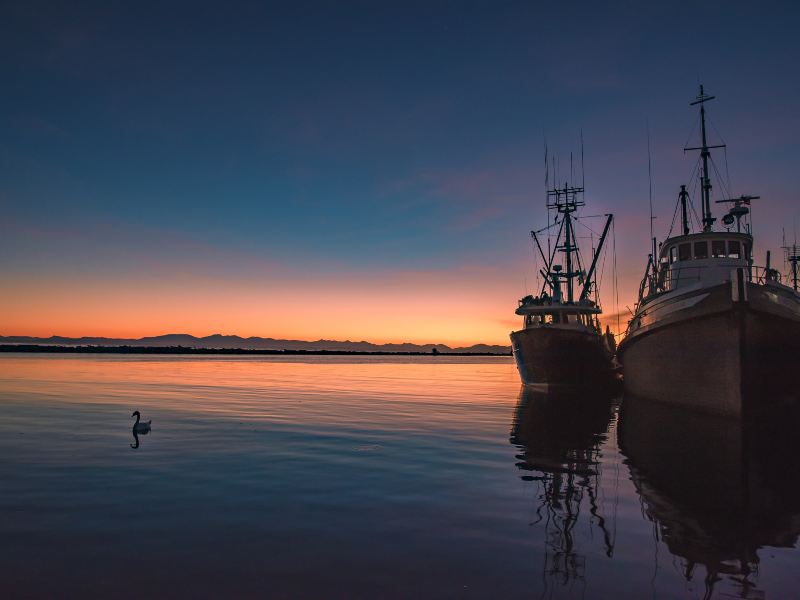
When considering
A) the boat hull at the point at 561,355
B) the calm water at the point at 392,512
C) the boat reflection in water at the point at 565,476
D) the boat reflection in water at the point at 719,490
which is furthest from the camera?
the boat hull at the point at 561,355

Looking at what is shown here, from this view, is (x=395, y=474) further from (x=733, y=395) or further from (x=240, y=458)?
(x=733, y=395)

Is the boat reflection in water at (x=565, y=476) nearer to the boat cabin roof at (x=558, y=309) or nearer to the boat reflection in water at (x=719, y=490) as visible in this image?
the boat reflection in water at (x=719, y=490)

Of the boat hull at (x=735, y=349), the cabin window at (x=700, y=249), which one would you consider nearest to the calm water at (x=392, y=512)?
the boat hull at (x=735, y=349)

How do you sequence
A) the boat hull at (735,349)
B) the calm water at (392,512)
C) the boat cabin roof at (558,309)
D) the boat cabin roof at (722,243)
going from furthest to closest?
the boat cabin roof at (558,309), the boat cabin roof at (722,243), the boat hull at (735,349), the calm water at (392,512)

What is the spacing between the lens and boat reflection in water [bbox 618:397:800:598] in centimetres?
820

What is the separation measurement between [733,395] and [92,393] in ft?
125

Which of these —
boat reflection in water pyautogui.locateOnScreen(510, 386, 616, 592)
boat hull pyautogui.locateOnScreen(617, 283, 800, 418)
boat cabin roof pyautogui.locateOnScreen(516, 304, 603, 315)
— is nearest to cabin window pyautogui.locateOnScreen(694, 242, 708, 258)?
boat hull pyautogui.locateOnScreen(617, 283, 800, 418)

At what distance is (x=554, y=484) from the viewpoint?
12.5 m

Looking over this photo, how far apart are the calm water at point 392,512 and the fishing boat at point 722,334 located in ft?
10.4

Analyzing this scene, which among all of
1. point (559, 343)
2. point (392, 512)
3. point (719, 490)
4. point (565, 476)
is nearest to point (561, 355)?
point (559, 343)

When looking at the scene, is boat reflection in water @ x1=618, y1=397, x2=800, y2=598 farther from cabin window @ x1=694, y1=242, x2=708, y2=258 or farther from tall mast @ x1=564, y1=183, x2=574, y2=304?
tall mast @ x1=564, y1=183, x2=574, y2=304

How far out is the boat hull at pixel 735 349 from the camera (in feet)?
74.2

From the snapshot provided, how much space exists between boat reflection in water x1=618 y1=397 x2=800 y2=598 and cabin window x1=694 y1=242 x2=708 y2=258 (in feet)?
40.3

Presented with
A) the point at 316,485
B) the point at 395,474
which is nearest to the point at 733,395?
the point at 395,474
